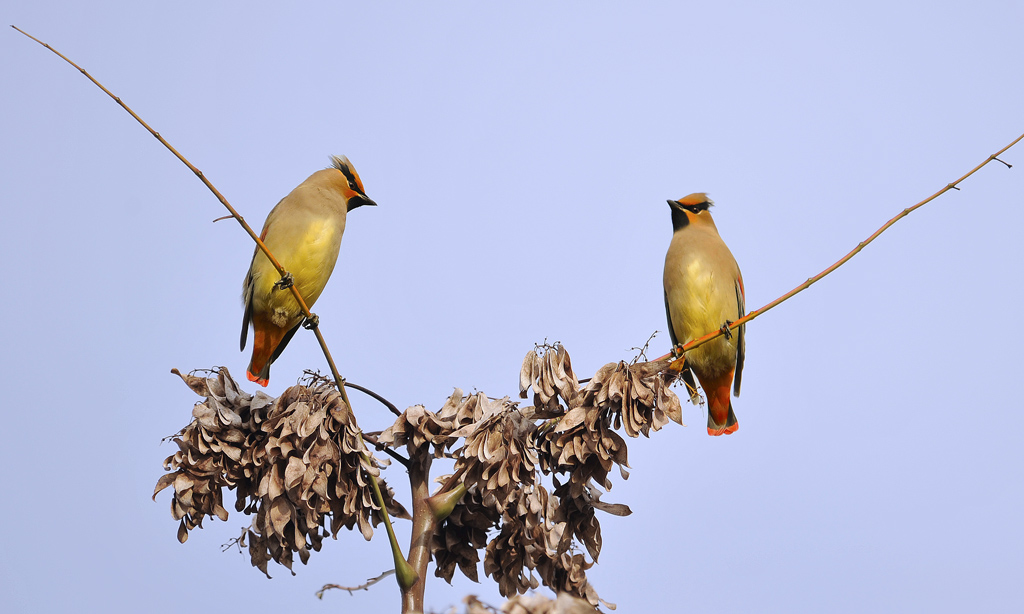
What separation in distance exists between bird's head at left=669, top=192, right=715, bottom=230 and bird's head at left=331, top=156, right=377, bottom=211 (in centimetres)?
147

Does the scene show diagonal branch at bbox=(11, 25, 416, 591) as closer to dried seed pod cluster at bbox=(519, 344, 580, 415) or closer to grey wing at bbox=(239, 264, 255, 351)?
dried seed pod cluster at bbox=(519, 344, 580, 415)

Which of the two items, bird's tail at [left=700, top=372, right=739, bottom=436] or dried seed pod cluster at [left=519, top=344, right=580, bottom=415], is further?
bird's tail at [left=700, top=372, right=739, bottom=436]

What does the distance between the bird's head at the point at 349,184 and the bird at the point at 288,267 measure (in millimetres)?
168

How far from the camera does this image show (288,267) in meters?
3.88

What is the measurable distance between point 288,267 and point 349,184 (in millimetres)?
713

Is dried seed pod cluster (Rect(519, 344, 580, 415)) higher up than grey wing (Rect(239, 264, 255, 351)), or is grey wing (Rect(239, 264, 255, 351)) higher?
grey wing (Rect(239, 264, 255, 351))

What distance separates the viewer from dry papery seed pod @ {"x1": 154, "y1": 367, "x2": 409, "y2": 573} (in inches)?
94.2

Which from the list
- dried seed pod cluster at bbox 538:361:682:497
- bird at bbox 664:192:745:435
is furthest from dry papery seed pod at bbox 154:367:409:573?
bird at bbox 664:192:745:435

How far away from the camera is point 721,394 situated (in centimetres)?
396

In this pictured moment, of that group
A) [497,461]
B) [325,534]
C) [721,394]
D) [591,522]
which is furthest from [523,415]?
[721,394]

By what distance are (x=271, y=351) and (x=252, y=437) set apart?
1563mm

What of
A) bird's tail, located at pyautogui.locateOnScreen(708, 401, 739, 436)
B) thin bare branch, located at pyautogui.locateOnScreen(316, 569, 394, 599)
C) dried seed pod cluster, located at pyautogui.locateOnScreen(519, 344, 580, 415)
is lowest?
thin bare branch, located at pyautogui.locateOnScreen(316, 569, 394, 599)

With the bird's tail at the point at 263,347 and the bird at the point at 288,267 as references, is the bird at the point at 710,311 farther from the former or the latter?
the bird's tail at the point at 263,347

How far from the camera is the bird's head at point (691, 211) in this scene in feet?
14.5
